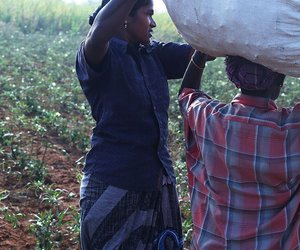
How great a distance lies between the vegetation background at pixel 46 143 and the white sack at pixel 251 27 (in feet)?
6.78

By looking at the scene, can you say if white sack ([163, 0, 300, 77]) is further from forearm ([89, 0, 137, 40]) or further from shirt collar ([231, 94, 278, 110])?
forearm ([89, 0, 137, 40])

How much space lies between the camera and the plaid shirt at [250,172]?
190 cm

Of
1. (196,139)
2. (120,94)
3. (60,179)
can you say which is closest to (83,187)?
(120,94)

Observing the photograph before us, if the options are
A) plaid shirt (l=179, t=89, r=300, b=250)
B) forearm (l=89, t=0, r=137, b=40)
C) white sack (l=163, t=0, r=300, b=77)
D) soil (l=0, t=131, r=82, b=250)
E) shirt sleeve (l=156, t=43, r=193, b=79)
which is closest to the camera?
white sack (l=163, t=0, r=300, b=77)

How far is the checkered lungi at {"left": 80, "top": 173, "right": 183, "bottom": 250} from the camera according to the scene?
2435mm

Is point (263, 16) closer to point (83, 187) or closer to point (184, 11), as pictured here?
point (184, 11)

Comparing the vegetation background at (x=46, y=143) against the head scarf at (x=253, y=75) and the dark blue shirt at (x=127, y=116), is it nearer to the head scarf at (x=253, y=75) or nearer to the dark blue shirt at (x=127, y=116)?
the dark blue shirt at (x=127, y=116)

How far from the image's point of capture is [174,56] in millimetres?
2592

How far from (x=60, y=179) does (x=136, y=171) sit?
8.79 feet

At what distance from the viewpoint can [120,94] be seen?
2355 mm

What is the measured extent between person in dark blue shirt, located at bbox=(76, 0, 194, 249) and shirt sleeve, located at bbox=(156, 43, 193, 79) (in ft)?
0.23

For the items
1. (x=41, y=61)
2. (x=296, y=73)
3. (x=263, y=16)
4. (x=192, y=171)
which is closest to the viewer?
(x=263, y=16)

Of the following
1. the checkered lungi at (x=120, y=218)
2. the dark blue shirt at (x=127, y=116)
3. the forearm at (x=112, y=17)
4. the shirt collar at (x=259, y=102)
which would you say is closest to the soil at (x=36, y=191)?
the checkered lungi at (x=120, y=218)

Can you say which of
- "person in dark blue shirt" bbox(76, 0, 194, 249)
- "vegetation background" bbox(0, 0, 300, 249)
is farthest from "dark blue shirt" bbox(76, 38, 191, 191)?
"vegetation background" bbox(0, 0, 300, 249)
